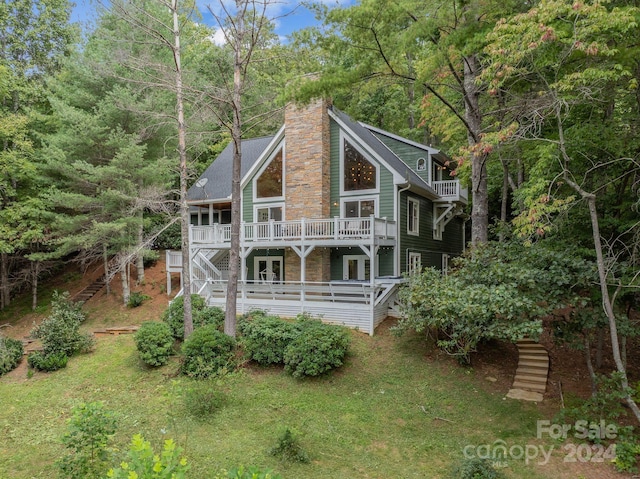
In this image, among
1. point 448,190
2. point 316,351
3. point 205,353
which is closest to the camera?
point 316,351

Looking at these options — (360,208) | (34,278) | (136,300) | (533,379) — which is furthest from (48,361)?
(533,379)

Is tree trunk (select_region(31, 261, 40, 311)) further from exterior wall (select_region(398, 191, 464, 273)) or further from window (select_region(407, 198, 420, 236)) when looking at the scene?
window (select_region(407, 198, 420, 236))

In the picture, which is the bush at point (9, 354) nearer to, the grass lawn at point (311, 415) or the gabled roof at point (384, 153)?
the grass lawn at point (311, 415)

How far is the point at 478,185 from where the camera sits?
11.4 m

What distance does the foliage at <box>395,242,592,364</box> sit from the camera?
25.4 ft

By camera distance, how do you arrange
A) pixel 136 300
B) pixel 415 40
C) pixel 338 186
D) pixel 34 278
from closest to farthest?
1. pixel 415 40
2. pixel 338 186
3. pixel 136 300
4. pixel 34 278

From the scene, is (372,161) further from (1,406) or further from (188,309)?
(1,406)

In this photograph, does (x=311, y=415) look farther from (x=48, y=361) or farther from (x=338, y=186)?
(x=338, y=186)

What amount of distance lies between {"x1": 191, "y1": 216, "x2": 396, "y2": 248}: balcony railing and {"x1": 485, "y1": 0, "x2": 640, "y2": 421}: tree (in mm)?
5930

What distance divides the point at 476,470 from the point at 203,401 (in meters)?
5.70

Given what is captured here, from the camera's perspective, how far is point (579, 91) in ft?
25.2

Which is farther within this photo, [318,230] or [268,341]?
[318,230]

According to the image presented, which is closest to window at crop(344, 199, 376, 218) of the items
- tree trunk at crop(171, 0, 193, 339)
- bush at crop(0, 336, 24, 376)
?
tree trunk at crop(171, 0, 193, 339)

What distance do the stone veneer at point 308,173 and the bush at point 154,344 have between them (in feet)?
18.2
